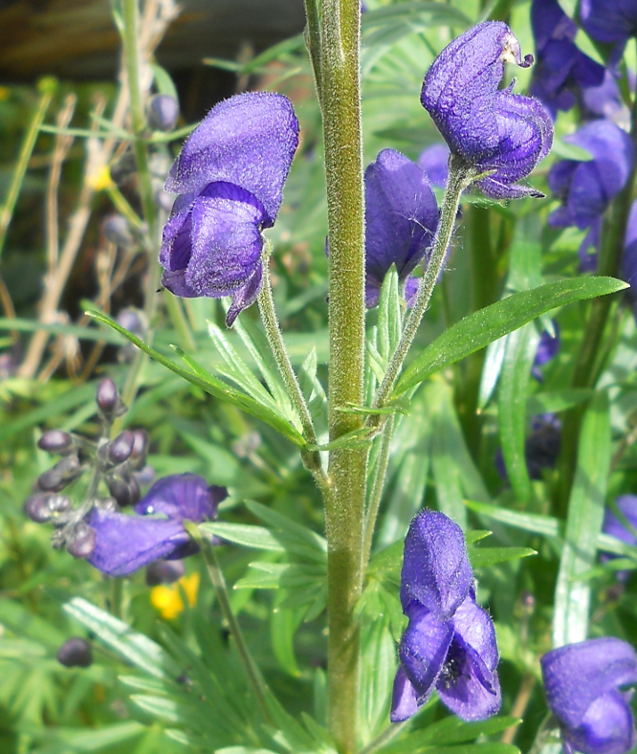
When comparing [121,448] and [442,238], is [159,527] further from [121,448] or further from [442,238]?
[442,238]

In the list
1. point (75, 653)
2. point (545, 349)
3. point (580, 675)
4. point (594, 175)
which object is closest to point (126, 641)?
point (75, 653)

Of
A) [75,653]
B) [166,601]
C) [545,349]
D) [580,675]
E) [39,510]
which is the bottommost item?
[166,601]

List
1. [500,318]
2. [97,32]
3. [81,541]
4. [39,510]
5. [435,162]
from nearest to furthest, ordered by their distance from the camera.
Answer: [500,318]
[81,541]
[39,510]
[435,162]
[97,32]

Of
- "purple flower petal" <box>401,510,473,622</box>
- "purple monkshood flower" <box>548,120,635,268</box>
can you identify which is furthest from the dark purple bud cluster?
"purple monkshood flower" <box>548,120,635,268</box>

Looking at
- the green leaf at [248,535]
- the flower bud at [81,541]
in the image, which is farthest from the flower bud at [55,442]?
the green leaf at [248,535]

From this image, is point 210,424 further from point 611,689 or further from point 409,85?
point 611,689

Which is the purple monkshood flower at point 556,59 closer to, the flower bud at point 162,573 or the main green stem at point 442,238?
the main green stem at point 442,238

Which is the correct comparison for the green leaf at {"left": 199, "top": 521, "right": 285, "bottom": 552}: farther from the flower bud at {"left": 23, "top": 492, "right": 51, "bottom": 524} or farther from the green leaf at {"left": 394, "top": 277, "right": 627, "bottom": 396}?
the flower bud at {"left": 23, "top": 492, "right": 51, "bottom": 524}
